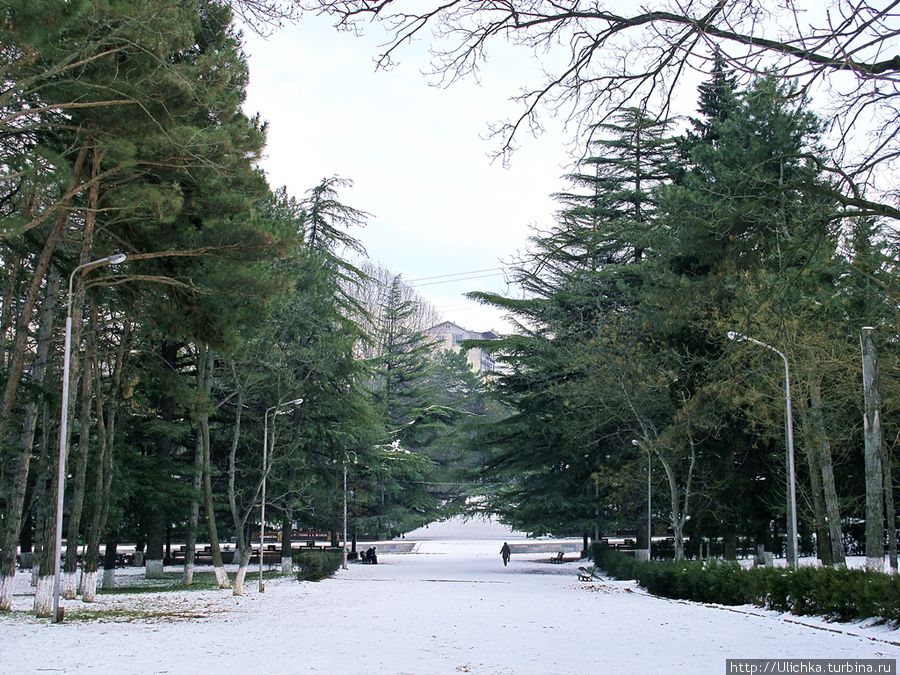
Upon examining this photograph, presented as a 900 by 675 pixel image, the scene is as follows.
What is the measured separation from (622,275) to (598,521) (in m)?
12.2

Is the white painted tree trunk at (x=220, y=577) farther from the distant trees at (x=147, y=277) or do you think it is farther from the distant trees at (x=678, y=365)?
the distant trees at (x=678, y=365)

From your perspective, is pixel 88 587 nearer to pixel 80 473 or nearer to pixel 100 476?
pixel 100 476

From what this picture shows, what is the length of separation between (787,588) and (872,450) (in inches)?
164

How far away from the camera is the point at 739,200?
31.5 ft

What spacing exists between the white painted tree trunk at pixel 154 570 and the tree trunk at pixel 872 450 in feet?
93.5

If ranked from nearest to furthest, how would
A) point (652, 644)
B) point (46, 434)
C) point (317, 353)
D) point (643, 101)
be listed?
point (643, 101), point (652, 644), point (46, 434), point (317, 353)

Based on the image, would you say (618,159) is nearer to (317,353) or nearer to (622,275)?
(622,275)

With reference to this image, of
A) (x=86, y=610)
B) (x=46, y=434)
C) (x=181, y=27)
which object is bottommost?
(x=86, y=610)

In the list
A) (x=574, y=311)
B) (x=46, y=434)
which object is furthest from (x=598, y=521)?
(x=46, y=434)

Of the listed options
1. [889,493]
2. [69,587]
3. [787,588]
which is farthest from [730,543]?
[69,587]

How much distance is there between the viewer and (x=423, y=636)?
15609 millimetres

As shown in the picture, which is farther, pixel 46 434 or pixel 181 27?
pixel 46 434

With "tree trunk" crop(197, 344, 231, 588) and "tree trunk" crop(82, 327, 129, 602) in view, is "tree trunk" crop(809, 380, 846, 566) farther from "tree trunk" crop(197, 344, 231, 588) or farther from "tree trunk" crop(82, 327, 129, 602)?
"tree trunk" crop(82, 327, 129, 602)

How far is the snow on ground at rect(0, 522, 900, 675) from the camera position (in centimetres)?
1182
